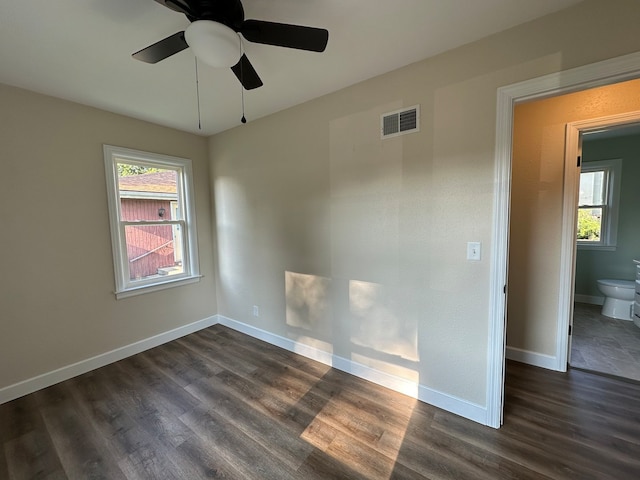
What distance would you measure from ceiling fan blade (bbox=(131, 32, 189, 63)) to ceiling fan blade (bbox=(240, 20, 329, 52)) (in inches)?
13.0

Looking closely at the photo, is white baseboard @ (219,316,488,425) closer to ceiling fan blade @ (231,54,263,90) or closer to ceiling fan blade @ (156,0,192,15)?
ceiling fan blade @ (231,54,263,90)

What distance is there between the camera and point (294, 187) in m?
2.66

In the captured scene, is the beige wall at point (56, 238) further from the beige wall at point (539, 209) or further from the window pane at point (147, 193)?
the beige wall at point (539, 209)

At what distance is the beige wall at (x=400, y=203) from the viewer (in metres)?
1.62

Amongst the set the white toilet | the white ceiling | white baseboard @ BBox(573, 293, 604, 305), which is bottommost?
white baseboard @ BBox(573, 293, 604, 305)

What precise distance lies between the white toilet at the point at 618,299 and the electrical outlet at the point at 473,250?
3357mm

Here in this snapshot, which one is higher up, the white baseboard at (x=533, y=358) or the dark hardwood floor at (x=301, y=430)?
the white baseboard at (x=533, y=358)

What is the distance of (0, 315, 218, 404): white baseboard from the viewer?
2193 millimetres

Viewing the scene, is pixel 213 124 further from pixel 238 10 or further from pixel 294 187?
pixel 238 10

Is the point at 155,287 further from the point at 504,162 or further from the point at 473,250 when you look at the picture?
the point at 504,162

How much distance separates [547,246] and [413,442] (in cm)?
204

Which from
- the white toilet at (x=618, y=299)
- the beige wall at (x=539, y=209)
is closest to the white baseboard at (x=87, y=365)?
the beige wall at (x=539, y=209)

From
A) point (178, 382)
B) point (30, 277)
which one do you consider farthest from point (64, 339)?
point (178, 382)

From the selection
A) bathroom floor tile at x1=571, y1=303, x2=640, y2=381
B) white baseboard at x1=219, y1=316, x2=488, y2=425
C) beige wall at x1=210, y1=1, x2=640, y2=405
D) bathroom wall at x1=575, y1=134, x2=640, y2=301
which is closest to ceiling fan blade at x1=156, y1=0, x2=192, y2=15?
beige wall at x1=210, y1=1, x2=640, y2=405
